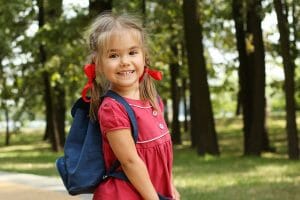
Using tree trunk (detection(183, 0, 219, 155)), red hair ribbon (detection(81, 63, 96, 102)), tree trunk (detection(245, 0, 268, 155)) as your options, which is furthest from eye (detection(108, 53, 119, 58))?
tree trunk (detection(245, 0, 268, 155))

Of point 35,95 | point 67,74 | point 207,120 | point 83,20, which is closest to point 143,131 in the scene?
point 207,120

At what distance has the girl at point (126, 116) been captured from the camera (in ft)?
9.85

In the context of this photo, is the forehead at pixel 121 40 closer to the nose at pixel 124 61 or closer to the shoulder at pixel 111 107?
the nose at pixel 124 61

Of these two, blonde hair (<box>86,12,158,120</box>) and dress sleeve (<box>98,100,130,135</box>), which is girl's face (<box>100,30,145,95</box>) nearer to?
blonde hair (<box>86,12,158,120</box>)

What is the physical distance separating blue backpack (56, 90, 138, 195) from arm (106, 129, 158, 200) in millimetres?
63

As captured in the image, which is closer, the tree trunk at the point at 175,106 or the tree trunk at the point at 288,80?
the tree trunk at the point at 288,80

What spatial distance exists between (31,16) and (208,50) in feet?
37.3

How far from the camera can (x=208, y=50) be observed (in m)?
33.2

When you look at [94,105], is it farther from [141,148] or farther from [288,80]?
[288,80]

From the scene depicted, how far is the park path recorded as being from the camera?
325 inches

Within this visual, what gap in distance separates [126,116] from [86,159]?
11.0 inches

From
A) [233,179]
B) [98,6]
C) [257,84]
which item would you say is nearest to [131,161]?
[233,179]

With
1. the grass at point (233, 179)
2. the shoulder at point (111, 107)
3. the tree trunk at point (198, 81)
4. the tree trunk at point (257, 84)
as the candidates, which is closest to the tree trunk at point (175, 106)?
the tree trunk at point (257, 84)

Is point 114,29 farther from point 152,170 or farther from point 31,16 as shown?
point 31,16
